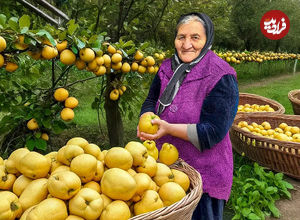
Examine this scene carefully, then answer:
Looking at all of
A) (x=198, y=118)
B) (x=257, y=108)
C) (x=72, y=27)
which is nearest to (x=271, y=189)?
(x=198, y=118)

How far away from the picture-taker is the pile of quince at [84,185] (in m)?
1.14

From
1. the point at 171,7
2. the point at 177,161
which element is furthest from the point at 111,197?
the point at 171,7

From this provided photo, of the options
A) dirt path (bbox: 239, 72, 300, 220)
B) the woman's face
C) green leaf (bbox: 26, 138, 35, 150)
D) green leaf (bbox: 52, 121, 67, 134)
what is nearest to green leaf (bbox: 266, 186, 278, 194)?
dirt path (bbox: 239, 72, 300, 220)

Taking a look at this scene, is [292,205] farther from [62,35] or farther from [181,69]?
[62,35]

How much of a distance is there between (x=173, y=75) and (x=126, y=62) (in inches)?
39.1

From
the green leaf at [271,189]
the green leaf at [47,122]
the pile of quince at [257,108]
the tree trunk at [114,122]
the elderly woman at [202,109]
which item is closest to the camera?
the elderly woman at [202,109]

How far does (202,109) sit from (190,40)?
1.40 ft

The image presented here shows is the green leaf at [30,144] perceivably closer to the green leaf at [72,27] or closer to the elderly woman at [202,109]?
the green leaf at [72,27]

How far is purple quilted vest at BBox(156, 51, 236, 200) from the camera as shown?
1.79 meters

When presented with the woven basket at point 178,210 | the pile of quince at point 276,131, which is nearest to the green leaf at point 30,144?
the woven basket at point 178,210

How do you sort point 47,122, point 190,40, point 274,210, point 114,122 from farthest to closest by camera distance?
point 114,122, point 274,210, point 47,122, point 190,40

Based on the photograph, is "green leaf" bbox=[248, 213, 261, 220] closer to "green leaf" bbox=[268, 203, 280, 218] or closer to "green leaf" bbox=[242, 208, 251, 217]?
"green leaf" bbox=[242, 208, 251, 217]

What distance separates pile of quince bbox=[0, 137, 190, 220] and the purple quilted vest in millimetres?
345

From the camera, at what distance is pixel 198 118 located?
1.81 metres
